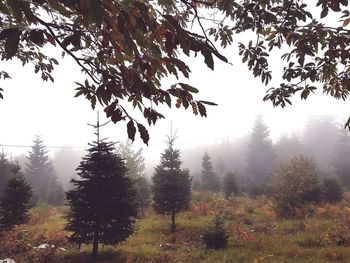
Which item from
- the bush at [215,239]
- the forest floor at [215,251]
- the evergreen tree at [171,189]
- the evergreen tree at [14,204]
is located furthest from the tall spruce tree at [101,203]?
the evergreen tree at [14,204]

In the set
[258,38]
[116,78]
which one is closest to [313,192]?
[258,38]

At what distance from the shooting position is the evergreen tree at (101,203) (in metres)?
10.9

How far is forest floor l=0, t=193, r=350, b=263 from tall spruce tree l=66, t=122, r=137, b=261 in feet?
2.33

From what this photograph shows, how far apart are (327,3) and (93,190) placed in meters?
9.41

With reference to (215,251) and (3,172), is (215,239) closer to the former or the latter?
(215,251)

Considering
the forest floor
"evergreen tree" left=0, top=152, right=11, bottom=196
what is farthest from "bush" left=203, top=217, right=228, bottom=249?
"evergreen tree" left=0, top=152, right=11, bottom=196

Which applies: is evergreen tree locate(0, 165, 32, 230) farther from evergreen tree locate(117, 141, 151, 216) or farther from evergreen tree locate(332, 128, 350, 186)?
evergreen tree locate(332, 128, 350, 186)

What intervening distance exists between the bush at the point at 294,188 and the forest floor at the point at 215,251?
2.29ft

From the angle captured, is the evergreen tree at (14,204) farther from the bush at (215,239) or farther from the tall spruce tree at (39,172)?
the tall spruce tree at (39,172)

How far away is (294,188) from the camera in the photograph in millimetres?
19594

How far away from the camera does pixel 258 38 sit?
163 inches

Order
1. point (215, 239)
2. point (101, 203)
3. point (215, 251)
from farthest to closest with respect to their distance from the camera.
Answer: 1. point (215, 239)
2. point (215, 251)
3. point (101, 203)

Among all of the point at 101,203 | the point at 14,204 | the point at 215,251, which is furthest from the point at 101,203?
the point at 14,204

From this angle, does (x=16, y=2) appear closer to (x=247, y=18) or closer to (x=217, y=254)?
(x=247, y=18)
